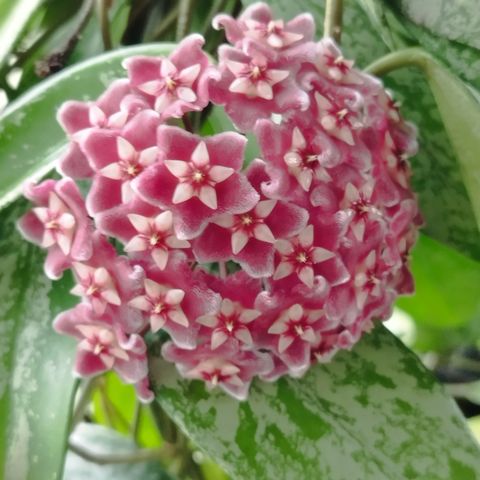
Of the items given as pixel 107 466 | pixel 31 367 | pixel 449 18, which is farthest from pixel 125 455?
pixel 449 18

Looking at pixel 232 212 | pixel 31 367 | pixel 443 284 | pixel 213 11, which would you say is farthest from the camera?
pixel 443 284

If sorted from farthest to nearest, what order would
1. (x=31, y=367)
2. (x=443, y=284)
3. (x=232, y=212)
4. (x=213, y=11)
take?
1. (x=443, y=284)
2. (x=213, y=11)
3. (x=31, y=367)
4. (x=232, y=212)

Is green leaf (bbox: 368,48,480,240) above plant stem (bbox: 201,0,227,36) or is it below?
above

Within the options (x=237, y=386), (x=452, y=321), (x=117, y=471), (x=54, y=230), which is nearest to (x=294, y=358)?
(x=237, y=386)

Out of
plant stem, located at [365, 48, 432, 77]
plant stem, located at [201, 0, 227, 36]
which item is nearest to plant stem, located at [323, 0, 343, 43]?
plant stem, located at [365, 48, 432, 77]

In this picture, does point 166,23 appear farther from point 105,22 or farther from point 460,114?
point 460,114

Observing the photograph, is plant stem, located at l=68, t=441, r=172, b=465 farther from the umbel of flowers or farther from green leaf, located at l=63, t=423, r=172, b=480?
the umbel of flowers

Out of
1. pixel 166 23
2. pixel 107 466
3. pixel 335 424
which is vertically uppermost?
pixel 166 23
